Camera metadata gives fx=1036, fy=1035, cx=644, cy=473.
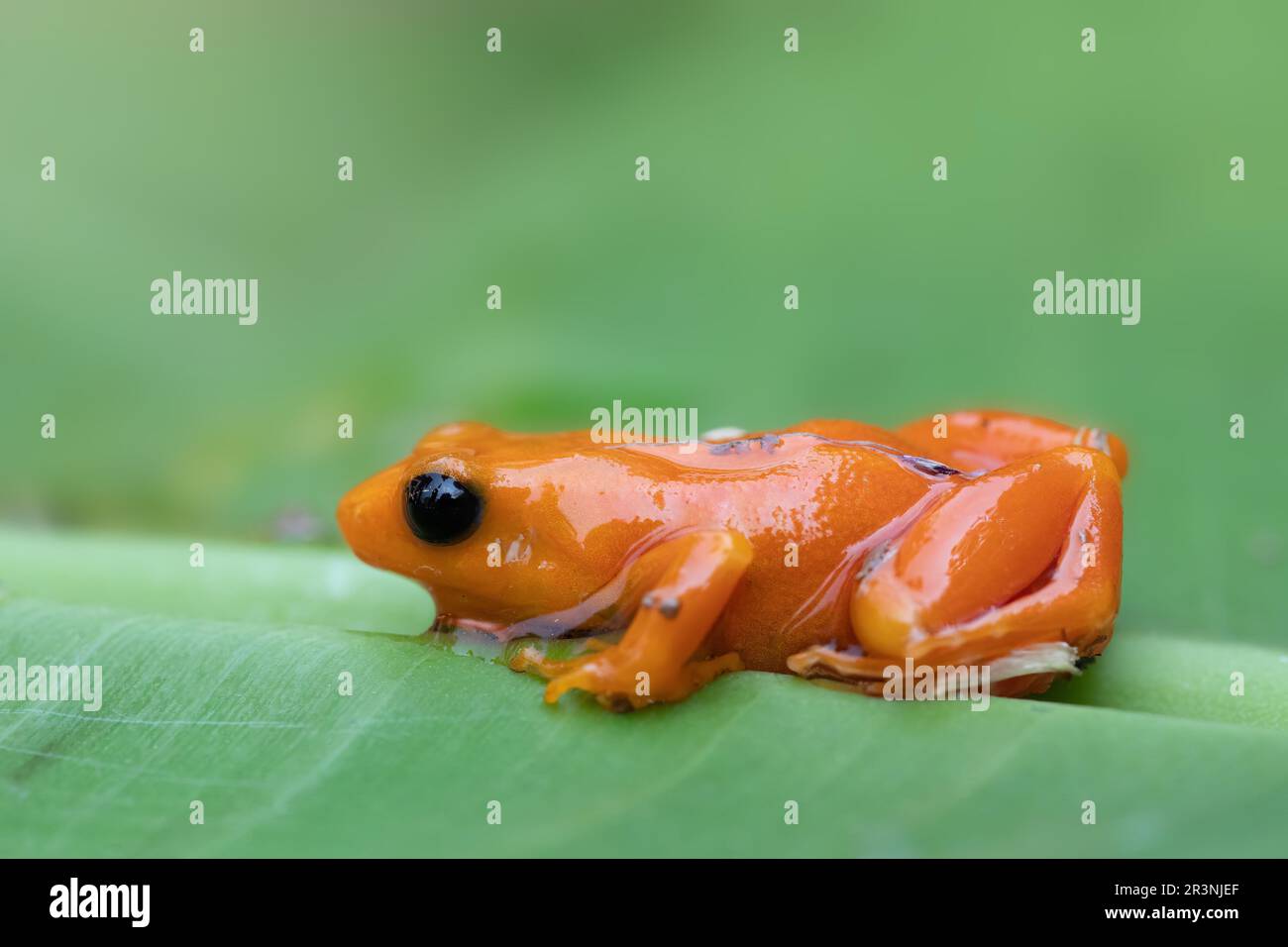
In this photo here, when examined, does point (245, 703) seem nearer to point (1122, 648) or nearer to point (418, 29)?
point (1122, 648)

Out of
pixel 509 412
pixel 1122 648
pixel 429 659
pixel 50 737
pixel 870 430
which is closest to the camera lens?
pixel 50 737

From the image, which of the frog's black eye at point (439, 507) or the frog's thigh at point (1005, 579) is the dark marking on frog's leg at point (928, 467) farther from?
the frog's black eye at point (439, 507)

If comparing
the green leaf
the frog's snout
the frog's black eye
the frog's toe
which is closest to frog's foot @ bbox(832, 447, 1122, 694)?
the green leaf

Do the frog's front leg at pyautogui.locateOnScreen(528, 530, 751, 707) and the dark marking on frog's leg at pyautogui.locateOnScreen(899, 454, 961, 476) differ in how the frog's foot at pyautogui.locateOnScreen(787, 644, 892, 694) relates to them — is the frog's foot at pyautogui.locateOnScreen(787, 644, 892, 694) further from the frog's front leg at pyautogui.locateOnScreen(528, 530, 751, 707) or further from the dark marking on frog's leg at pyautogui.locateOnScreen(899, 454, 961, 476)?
the dark marking on frog's leg at pyautogui.locateOnScreen(899, 454, 961, 476)

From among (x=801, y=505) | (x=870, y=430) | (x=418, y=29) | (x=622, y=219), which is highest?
(x=418, y=29)

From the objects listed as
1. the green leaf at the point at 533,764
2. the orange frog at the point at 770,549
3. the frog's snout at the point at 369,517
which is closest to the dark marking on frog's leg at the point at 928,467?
the orange frog at the point at 770,549

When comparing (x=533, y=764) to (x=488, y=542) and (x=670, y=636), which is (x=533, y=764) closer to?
(x=670, y=636)

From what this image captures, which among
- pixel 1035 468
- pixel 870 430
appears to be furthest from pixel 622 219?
pixel 1035 468
